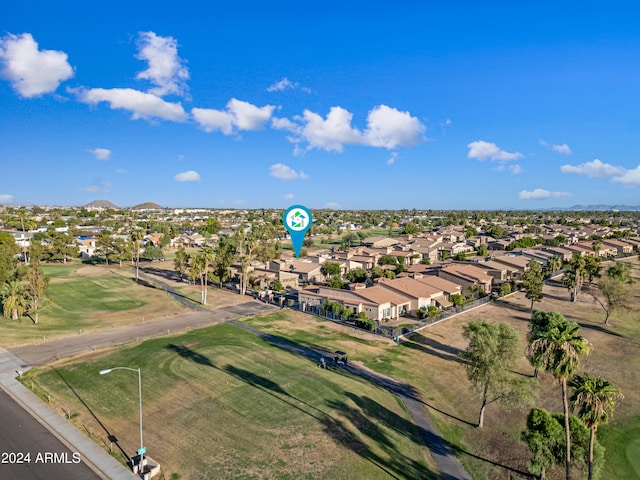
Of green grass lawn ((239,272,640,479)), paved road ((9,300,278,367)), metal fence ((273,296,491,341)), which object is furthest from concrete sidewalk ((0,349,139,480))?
metal fence ((273,296,491,341))

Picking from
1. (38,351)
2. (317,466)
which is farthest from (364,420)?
(38,351)

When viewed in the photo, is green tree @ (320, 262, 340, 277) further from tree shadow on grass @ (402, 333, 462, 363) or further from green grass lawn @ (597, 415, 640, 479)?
green grass lawn @ (597, 415, 640, 479)

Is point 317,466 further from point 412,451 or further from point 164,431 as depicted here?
point 164,431

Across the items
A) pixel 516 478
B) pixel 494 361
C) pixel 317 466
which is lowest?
pixel 516 478

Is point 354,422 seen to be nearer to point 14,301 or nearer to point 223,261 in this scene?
point 14,301

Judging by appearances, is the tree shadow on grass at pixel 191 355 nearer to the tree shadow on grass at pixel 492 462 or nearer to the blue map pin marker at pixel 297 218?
the blue map pin marker at pixel 297 218

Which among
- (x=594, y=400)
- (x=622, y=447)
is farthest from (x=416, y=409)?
(x=594, y=400)

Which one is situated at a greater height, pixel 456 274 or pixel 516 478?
pixel 456 274
